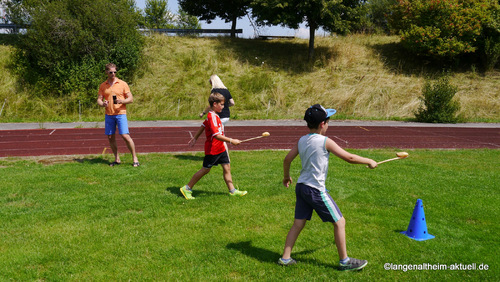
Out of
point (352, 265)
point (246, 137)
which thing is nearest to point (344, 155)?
point (352, 265)

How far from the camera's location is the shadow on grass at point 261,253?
4266 millimetres

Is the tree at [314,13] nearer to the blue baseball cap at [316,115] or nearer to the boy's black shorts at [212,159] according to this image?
the boy's black shorts at [212,159]

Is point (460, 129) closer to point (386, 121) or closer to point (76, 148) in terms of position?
point (386, 121)

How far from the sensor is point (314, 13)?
76.0 feet

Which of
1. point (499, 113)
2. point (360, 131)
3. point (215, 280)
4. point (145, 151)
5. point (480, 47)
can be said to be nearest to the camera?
point (215, 280)

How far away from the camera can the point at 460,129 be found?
52.2 feet

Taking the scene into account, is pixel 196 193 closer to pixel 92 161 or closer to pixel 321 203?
A: pixel 321 203

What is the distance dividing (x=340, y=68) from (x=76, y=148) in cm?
1890

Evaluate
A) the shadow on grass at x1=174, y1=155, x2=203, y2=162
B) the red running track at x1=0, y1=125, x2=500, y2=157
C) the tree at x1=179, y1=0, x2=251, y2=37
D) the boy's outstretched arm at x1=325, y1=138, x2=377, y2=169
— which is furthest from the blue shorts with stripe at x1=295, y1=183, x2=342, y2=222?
the tree at x1=179, y1=0, x2=251, y2=37

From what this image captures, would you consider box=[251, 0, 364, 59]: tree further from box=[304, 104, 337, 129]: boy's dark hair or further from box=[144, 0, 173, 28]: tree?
box=[144, 0, 173, 28]: tree

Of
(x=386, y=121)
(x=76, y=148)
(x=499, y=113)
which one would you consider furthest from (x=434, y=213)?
(x=499, y=113)

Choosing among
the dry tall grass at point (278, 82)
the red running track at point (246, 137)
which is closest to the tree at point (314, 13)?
the dry tall grass at point (278, 82)

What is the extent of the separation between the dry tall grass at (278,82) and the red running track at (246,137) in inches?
151

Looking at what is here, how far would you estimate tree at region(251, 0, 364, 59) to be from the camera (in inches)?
896
